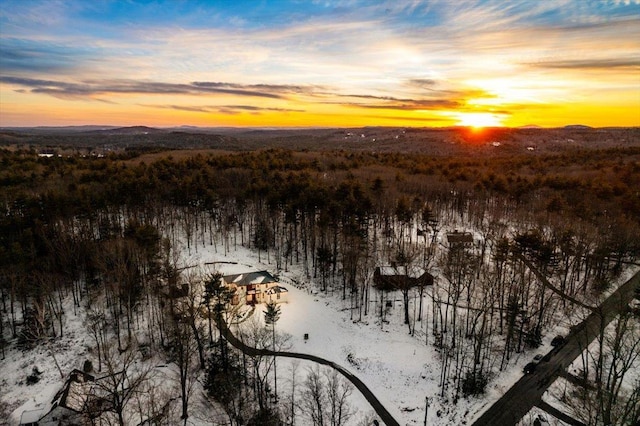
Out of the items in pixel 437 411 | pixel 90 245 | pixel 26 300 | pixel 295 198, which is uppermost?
pixel 295 198

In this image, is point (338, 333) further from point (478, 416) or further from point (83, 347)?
point (83, 347)

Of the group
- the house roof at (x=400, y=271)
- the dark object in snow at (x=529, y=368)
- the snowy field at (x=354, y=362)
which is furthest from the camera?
the house roof at (x=400, y=271)

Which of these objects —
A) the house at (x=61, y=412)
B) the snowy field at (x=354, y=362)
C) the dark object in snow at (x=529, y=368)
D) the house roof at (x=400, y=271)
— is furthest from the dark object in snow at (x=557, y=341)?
the house at (x=61, y=412)

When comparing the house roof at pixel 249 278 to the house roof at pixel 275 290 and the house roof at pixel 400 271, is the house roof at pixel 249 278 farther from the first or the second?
the house roof at pixel 400 271

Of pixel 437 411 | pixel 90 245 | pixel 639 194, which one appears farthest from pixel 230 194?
pixel 639 194

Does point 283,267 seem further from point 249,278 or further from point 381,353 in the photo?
point 381,353

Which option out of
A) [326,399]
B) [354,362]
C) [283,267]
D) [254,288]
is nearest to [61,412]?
[326,399]
